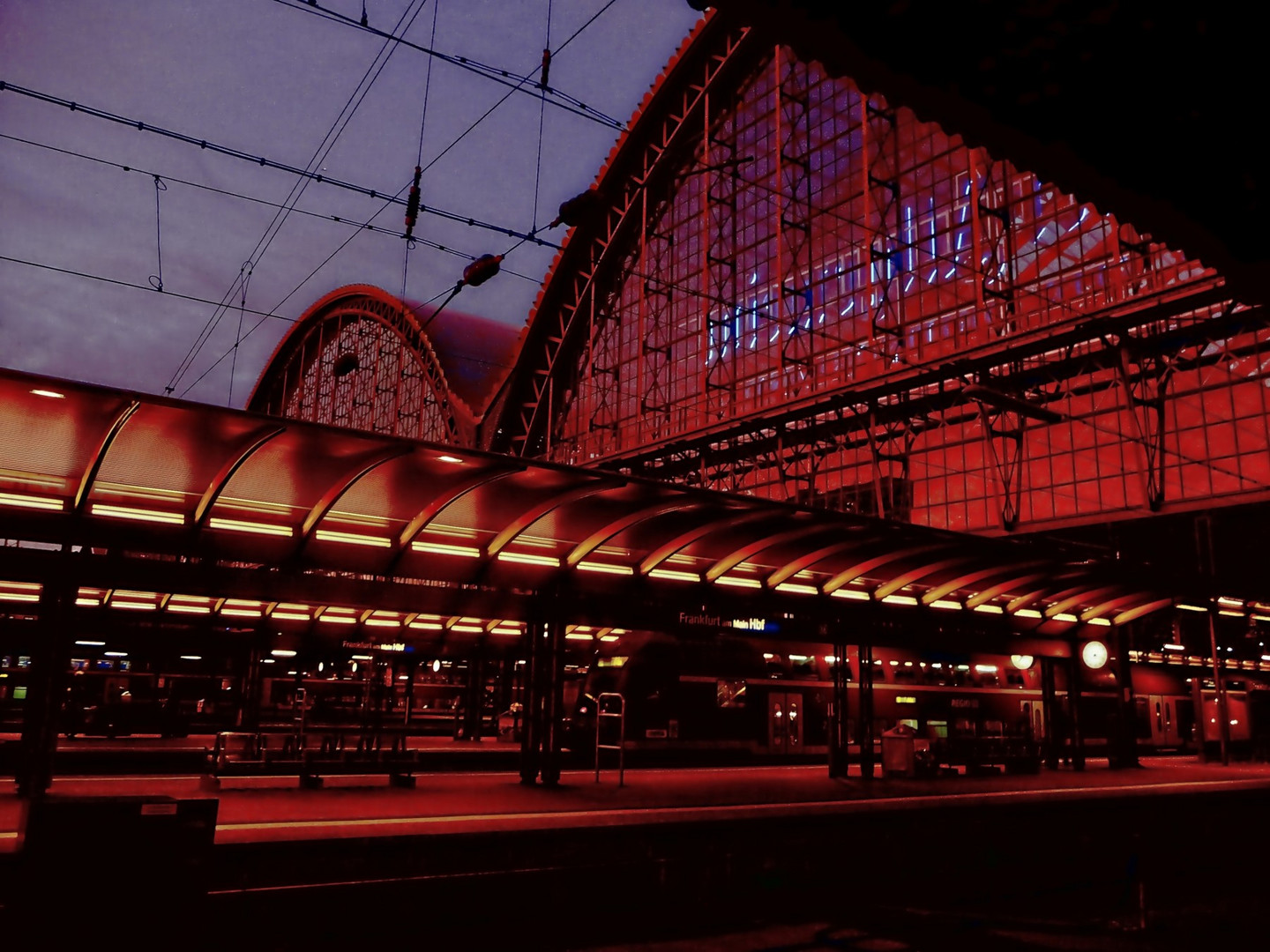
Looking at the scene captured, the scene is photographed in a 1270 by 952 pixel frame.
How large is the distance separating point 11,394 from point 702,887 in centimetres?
813

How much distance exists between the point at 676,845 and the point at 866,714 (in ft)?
28.0

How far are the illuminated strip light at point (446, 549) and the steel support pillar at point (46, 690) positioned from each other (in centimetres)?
417

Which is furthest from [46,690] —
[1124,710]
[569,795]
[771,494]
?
[771,494]

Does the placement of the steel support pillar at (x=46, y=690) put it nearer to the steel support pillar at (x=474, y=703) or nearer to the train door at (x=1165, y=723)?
the steel support pillar at (x=474, y=703)

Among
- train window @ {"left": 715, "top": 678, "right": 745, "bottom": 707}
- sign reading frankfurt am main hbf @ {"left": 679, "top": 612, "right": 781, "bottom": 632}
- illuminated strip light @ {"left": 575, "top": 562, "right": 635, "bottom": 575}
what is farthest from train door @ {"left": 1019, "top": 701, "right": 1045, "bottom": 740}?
illuminated strip light @ {"left": 575, "top": 562, "right": 635, "bottom": 575}

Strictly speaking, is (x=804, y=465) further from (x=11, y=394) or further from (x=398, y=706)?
(x=11, y=394)

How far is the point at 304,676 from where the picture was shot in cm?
2842

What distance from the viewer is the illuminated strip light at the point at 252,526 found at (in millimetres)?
11498

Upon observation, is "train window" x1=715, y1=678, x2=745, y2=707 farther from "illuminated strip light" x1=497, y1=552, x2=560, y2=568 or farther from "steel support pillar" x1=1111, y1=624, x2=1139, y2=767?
"illuminated strip light" x1=497, y1=552, x2=560, y2=568

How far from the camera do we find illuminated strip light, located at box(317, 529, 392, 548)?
12.1 m

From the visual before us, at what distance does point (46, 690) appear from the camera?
989cm

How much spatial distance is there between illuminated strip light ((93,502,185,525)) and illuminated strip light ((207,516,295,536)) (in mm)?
372

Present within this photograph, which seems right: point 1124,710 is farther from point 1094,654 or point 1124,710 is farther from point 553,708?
point 553,708

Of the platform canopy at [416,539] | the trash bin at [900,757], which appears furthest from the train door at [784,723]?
the platform canopy at [416,539]
